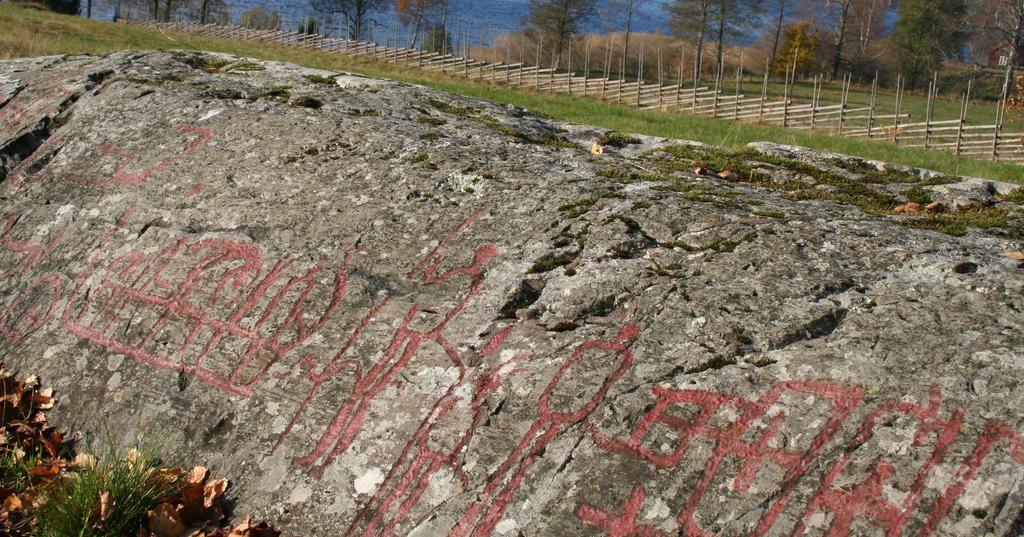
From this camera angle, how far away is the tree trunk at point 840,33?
49812 mm

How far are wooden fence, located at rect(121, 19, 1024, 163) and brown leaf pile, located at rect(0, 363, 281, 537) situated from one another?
2091 centimetres

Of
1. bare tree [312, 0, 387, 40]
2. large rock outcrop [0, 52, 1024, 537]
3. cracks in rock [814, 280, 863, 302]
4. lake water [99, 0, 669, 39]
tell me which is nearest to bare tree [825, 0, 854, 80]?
lake water [99, 0, 669, 39]

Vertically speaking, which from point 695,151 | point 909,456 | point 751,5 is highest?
point 751,5

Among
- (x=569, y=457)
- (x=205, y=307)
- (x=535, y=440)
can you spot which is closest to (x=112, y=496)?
(x=205, y=307)

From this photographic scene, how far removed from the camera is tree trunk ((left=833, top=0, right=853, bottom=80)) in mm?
49812

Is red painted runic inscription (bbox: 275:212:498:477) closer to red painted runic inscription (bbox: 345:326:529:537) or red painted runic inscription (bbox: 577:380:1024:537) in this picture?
red painted runic inscription (bbox: 345:326:529:537)

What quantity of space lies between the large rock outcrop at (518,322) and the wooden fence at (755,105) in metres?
19.1

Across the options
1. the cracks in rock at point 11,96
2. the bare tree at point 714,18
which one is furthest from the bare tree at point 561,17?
the cracks in rock at point 11,96

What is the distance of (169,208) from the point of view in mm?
4234

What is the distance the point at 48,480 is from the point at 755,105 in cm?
2809

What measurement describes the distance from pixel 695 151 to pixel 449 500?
3097 millimetres

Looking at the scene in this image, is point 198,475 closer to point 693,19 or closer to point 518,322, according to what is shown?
point 518,322

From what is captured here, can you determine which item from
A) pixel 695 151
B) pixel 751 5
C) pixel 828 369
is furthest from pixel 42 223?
pixel 751 5

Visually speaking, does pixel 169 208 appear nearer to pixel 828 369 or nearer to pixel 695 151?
pixel 695 151
